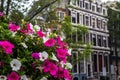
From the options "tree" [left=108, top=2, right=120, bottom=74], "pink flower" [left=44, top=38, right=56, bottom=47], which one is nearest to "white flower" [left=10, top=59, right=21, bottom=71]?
"pink flower" [left=44, top=38, right=56, bottom=47]

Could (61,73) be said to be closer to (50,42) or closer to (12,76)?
(50,42)

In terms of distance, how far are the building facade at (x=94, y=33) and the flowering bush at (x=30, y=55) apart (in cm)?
4345

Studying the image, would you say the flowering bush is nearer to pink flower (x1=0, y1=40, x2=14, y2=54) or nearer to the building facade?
pink flower (x1=0, y1=40, x2=14, y2=54)

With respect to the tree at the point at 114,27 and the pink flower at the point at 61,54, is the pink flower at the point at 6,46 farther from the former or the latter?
the tree at the point at 114,27

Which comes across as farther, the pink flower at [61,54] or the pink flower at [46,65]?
the pink flower at [61,54]

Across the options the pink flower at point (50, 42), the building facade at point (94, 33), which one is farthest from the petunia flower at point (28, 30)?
the building facade at point (94, 33)

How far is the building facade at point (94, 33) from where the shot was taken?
1961 inches

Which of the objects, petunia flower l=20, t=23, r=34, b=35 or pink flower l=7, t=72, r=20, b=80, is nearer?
pink flower l=7, t=72, r=20, b=80

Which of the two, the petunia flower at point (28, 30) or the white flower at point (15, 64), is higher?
the petunia flower at point (28, 30)

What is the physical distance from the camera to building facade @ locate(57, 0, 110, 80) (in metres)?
49.8

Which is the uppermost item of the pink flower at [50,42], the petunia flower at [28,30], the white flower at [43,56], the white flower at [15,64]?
the petunia flower at [28,30]

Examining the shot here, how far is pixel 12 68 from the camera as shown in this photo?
13.3ft

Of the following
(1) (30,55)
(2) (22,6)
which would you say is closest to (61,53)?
(1) (30,55)

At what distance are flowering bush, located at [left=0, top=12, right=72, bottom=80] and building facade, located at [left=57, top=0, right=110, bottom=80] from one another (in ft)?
143
